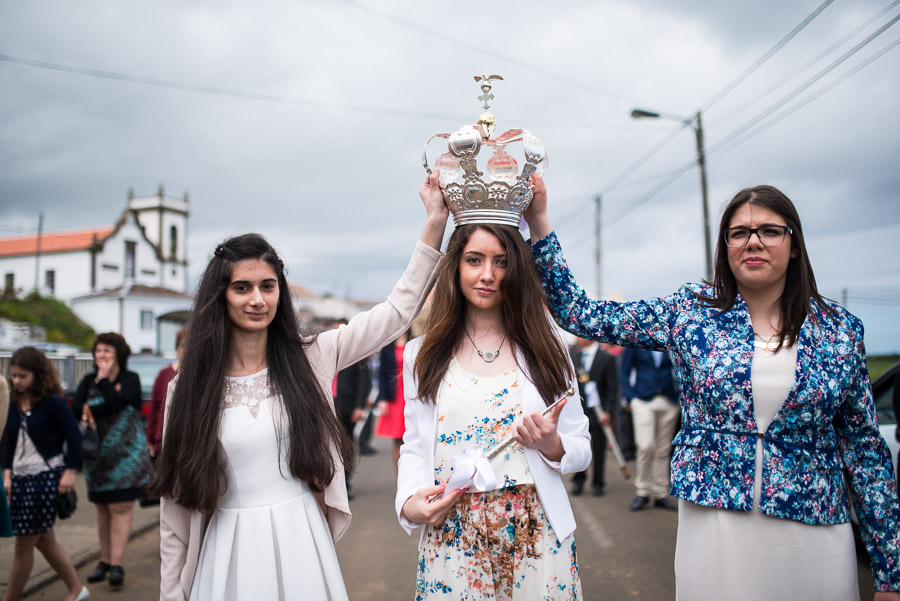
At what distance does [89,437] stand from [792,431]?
4.99 meters

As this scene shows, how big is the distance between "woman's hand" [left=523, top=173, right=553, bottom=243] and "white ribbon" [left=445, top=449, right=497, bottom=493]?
3.09 feet

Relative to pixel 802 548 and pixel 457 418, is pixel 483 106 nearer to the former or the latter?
pixel 457 418

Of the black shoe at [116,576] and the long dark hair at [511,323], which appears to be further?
the black shoe at [116,576]

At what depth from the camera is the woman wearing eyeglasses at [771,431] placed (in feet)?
7.25

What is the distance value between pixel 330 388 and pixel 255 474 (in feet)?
1.46

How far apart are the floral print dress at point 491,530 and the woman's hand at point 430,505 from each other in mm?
85

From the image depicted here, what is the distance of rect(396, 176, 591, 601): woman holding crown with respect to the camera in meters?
2.24

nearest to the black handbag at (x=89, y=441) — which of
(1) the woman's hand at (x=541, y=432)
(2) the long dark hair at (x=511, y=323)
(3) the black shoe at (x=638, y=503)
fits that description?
(2) the long dark hair at (x=511, y=323)

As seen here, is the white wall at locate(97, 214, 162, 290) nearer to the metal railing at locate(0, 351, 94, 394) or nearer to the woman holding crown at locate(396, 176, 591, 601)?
the metal railing at locate(0, 351, 94, 394)

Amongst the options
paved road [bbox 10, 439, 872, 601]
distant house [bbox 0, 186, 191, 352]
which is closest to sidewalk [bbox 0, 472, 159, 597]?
paved road [bbox 10, 439, 872, 601]

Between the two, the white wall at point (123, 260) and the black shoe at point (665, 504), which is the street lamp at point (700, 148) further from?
the white wall at point (123, 260)

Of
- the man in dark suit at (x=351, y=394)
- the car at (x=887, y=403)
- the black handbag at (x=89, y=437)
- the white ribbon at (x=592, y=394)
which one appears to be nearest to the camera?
the car at (x=887, y=403)

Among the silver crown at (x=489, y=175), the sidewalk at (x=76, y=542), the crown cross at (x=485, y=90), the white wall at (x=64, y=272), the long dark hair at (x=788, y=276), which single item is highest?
the white wall at (x=64, y=272)

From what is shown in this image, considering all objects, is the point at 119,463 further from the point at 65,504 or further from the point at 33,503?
the point at 33,503
